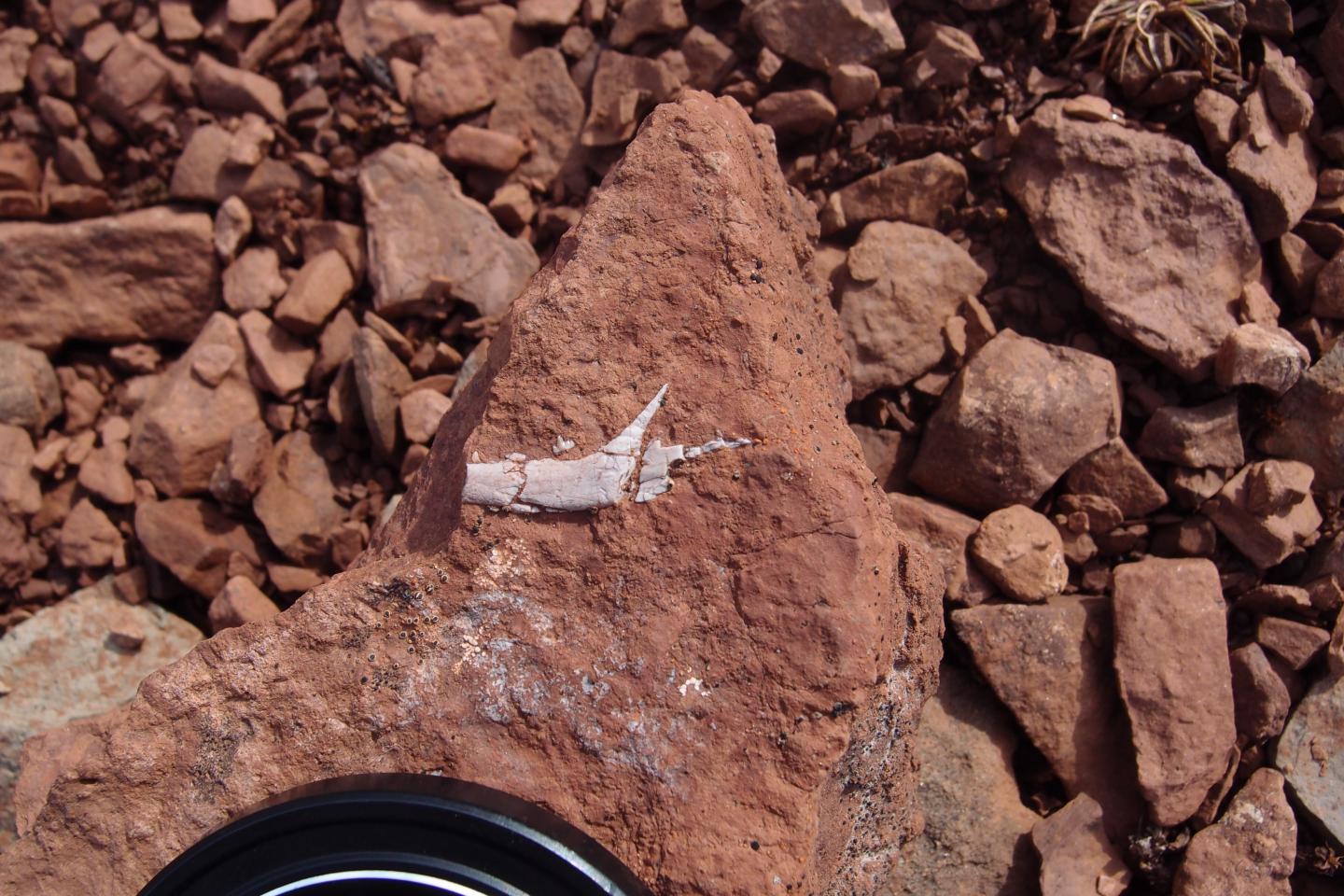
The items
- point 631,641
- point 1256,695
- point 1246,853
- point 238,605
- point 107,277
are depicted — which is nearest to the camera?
point 631,641

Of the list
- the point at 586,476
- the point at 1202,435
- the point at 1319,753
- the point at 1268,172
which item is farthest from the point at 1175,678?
the point at 586,476

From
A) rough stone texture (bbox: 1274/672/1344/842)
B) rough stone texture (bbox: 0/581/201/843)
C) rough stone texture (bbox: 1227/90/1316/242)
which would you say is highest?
rough stone texture (bbox: 1227/90/1316/242)

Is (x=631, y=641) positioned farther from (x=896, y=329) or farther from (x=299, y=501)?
(x=299, y=501)

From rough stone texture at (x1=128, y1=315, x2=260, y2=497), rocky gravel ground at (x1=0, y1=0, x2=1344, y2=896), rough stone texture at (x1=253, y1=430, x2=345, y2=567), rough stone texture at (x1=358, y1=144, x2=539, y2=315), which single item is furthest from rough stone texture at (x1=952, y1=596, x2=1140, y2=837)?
rough stone texture at (x1=128, y1=315, x2=260, y2=497)

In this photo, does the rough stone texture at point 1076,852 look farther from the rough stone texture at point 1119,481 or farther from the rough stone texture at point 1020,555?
the rough stone texture at point 1119,481

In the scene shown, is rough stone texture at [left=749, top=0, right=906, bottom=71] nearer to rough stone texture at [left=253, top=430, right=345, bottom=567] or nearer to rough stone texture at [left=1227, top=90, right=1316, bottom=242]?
rough stone texture at [left=1227, top=90, right=1316, bottom=242]

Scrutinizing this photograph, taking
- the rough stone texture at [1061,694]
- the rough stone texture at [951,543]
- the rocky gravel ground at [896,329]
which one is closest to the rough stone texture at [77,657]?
the rocky gravel ground at [896,329]

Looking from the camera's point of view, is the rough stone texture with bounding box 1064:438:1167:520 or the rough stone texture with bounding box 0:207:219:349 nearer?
the rough stone texture with bounding box 1064:438:1167:520

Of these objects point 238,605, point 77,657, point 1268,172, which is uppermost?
point 1268,172
